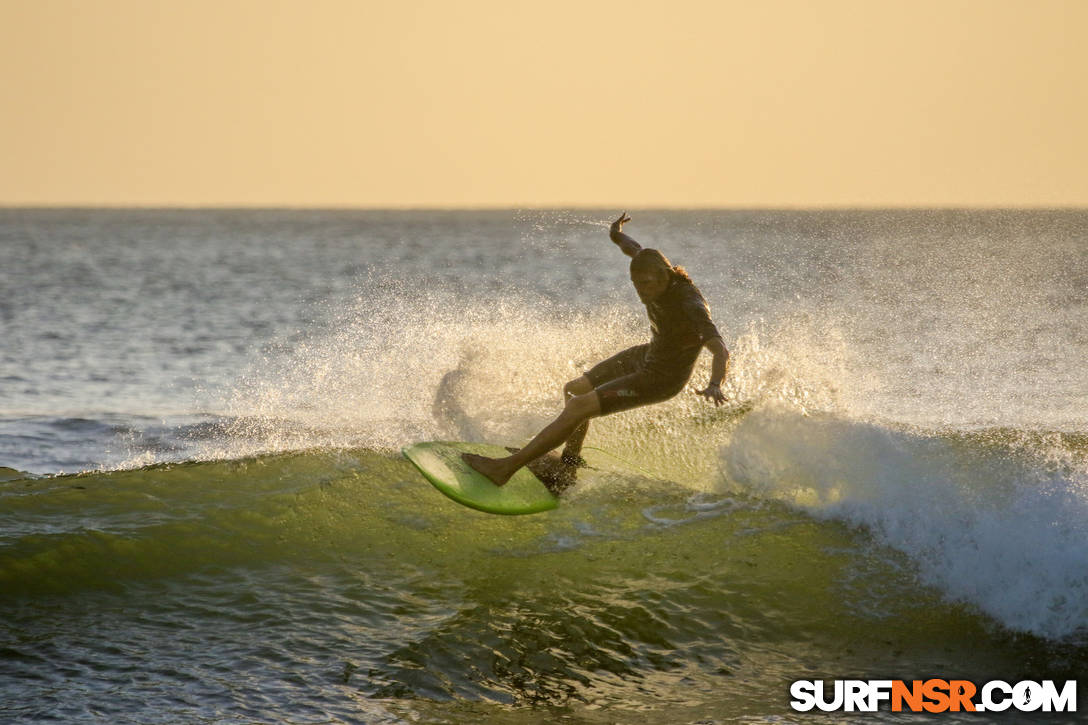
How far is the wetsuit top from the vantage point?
8477 millimetres

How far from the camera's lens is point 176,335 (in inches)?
1084

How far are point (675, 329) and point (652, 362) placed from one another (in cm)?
31

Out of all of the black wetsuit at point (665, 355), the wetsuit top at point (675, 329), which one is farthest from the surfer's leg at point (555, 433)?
the wetsuit top at point (675, 329)

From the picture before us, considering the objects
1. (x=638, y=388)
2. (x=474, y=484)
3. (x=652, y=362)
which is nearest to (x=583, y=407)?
(x=638, y=388)

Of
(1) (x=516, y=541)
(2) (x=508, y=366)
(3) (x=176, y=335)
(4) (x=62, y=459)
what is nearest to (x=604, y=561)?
(1) (x=516, y=541)

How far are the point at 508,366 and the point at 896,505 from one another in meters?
4.28

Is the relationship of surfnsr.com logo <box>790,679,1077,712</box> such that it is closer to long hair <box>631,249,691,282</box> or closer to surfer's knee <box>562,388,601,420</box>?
surfer's knee <box>562,388,601,420</box>

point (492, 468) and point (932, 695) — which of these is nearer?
point (932, 695)

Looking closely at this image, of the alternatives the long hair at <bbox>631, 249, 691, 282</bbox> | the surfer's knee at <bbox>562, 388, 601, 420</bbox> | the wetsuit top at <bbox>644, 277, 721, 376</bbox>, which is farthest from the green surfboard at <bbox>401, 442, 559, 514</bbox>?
the long hair at <bbox>631, 249, 691, 282</bbox>

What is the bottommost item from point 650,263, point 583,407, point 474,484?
point 474,484

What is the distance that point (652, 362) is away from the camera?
8.63 meters

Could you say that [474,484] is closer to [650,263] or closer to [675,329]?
[675,329]

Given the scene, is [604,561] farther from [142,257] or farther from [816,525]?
[142,257]

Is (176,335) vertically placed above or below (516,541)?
above
